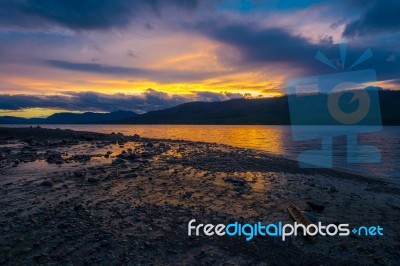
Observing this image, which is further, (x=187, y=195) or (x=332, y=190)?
(x=332, y=190)

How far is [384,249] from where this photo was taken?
7.89m

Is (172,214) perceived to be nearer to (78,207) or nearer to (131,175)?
(78,207)

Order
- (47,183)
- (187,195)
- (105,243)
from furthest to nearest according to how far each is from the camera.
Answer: (47,183) < (187,195) < (105,243)

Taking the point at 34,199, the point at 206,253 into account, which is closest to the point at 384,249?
the point at 206,253

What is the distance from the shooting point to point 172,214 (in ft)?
33.3

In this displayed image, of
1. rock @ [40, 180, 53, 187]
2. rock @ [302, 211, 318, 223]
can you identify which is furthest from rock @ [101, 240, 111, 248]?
rock @ [40, 180, 53, 187]

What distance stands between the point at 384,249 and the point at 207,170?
42.9 feet

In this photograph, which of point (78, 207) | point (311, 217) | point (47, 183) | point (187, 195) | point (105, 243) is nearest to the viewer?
point (105, 243)

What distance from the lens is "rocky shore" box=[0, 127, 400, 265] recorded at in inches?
278

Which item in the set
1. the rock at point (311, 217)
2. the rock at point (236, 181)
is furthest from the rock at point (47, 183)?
the rock at point (311, 217)

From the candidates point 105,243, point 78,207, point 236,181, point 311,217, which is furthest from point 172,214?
point 236,181

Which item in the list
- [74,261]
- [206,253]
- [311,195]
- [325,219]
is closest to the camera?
[74,261]

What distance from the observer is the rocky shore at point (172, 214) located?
278 inches

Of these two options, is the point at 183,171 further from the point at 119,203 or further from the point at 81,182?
the point at 119,203
